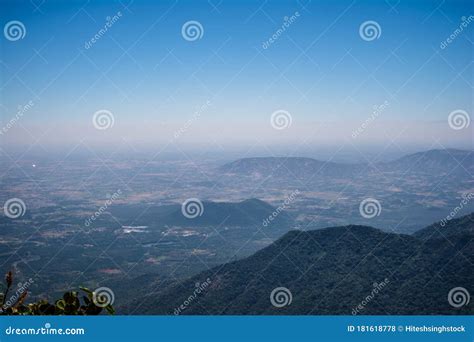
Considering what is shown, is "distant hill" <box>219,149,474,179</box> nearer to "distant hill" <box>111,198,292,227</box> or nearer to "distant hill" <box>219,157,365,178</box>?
"distant hill" <box>219,157,365,178</box>

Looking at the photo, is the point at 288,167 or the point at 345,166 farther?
the point at 288,167

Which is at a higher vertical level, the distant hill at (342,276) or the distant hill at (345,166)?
the distant hill at (345,166)

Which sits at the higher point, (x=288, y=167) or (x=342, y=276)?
(x=288, y=167)

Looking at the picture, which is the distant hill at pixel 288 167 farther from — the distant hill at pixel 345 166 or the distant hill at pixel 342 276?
the distant hill at pixel 342 276

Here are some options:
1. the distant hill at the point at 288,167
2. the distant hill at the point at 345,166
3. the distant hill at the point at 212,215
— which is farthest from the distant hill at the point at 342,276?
the distant hill at the point at 288,167

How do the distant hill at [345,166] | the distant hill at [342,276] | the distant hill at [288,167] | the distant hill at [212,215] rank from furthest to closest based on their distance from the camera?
the distant hill at [288,167] → the distant hill at [345,166] → the distant hill at [212,215] → the distant hill at [342,276]

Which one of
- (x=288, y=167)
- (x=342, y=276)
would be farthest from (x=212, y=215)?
(x=342, y=276)

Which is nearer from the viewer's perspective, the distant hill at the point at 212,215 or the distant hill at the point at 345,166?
the distant hill at the point at 212,215

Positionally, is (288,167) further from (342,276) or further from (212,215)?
(342,276)
